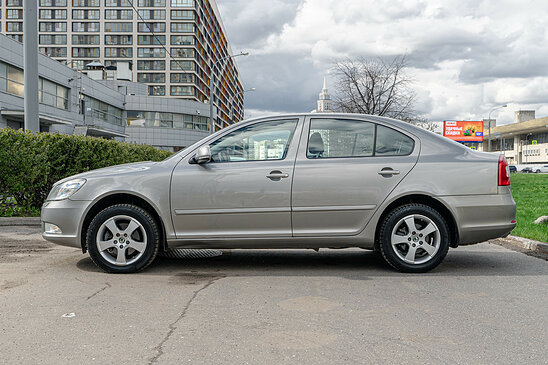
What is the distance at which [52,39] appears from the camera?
83.6 meters

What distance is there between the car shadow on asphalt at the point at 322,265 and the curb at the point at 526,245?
0.24 meters

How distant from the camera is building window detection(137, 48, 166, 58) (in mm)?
82312

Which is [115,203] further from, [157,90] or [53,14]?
[53,14]

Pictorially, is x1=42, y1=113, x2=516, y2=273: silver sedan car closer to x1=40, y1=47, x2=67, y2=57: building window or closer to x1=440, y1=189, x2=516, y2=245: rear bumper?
x1=440, y1=189, x2=516, y2=245: rear bumper

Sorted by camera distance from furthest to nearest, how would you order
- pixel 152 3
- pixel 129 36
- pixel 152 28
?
pixel 129 36 → pixel 152 28 → pixel 152 3

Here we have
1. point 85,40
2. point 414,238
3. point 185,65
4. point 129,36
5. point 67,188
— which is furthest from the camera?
point 85,40

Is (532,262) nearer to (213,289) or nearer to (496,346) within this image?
(496,346)

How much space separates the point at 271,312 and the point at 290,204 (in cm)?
155

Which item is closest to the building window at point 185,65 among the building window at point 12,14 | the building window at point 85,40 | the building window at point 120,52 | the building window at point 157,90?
the building window at point 157,90

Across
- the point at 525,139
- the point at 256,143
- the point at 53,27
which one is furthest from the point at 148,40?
the point at 256,143

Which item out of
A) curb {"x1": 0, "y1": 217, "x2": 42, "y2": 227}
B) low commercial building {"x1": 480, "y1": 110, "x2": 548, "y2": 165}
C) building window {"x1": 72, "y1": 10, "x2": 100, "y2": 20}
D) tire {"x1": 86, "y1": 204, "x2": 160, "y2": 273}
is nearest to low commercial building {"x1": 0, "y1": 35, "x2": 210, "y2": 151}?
building window {"x1": 72, "y1": 10, "x2": 100, "y2": 20}

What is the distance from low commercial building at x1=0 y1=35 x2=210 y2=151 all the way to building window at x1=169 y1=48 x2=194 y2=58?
9109 millimetres

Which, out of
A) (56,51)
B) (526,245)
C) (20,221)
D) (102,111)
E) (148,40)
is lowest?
(526,245)

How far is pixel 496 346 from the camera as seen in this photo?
129 inches
